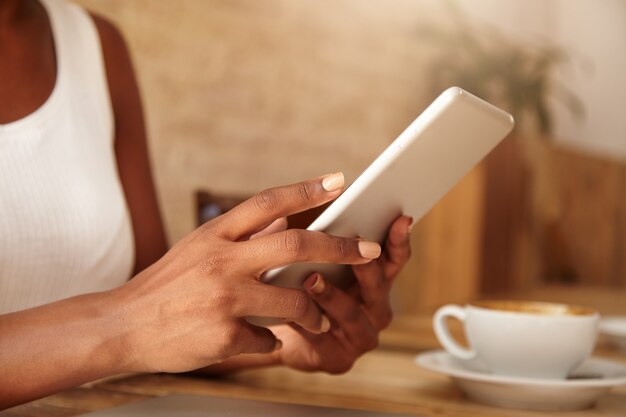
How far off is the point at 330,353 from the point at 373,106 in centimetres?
221

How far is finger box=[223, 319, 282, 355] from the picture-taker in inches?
24.2

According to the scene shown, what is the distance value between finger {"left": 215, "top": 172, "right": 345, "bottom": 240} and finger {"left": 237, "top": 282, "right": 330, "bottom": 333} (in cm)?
4

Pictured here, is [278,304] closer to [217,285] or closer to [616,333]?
[217,285]

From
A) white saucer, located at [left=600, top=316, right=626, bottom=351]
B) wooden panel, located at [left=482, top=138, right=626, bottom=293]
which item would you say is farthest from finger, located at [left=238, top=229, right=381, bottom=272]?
wooden panel, located at [left=482, top=138, right=626, bottom=293]

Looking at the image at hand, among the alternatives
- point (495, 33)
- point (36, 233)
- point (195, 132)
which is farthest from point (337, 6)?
point (36, 233)

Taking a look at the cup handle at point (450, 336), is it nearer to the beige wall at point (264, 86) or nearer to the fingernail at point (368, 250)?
the fingernail at point (368, 250)

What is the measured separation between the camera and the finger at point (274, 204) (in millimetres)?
610

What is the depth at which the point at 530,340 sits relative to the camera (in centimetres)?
77

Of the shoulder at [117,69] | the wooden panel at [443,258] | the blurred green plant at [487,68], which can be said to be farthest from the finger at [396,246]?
the blurred green plant at [487,68]

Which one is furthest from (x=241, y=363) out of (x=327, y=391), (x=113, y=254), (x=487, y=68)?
(x=487, y=68)

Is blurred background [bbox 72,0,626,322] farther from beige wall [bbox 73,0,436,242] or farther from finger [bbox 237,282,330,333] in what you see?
finger [bbox 237,282,330,333]

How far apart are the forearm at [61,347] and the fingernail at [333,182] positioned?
182mm

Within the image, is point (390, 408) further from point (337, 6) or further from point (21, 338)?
point (337, 6)

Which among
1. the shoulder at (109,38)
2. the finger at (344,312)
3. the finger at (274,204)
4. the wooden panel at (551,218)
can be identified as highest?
the wooden panel at (551,218)
